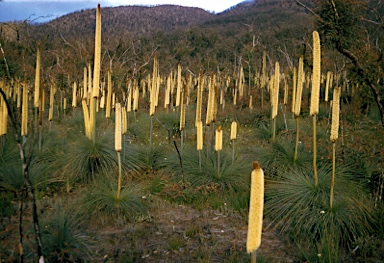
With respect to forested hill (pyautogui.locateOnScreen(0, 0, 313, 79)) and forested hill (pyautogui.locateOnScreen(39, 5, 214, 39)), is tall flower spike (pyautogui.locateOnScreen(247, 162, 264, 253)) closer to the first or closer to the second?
forested hill (pyautogui.locateOnScreen(0, 0, 313, 79))

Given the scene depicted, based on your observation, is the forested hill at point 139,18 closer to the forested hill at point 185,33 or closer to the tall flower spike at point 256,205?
the forested hill at point 185,33

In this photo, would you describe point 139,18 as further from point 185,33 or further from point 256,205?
point 256,205

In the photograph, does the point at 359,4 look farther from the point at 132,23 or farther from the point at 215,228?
the point at 132,23

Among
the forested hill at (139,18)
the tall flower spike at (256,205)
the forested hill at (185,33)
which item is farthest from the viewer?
the forested hill at (139,18)

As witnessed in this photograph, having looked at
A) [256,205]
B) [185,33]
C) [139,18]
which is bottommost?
[256,205]

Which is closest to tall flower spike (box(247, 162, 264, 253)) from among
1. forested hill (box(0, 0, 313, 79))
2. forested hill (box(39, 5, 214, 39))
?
forested hill (box(0, 0, 313, 79))

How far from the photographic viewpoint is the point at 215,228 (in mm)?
5277

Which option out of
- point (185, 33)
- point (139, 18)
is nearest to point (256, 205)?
point (185, 33)

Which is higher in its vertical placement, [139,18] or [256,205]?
[139,18]

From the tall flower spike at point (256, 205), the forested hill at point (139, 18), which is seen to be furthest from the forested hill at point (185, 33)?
the tall flower spike at point (256, 205)

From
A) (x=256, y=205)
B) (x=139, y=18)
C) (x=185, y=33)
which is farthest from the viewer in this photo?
(x=139, y=18)

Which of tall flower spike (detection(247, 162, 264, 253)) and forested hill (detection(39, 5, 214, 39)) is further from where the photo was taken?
forested hill (detection(39, 5, 214, 39))

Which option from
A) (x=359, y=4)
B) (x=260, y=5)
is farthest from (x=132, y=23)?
(x=359, y=4)

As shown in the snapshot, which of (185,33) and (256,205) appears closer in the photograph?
(256,205)
